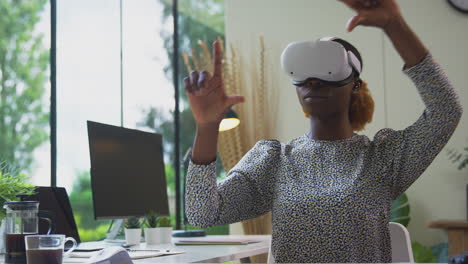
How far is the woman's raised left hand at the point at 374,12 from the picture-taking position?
150cm

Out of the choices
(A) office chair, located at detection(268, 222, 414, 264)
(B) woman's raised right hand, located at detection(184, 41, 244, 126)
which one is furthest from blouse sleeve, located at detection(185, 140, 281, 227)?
(A) office chair, located at detection(268, 222, 414, 264)

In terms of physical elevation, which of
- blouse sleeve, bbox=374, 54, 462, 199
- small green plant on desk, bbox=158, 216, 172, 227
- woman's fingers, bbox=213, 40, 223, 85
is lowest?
small green plant on desk, bbox=158, 216, 172, 227

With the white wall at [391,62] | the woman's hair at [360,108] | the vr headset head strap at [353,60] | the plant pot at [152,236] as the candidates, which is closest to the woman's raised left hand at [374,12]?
the vr headset head strap at [353,60]

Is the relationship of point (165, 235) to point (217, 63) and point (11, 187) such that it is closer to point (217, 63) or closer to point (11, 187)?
point (11, 187)

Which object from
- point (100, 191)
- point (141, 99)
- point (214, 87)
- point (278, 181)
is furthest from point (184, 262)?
point (141, 99)

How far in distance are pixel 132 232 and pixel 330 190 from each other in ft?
3.89

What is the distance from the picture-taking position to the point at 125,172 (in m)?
2.94

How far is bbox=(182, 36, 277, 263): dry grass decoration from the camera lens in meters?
4.70

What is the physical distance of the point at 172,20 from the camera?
5.04m

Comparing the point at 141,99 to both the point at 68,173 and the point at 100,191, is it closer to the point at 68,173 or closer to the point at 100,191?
the point at 68,173

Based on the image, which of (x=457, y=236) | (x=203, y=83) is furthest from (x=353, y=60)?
(x=457, y=236)

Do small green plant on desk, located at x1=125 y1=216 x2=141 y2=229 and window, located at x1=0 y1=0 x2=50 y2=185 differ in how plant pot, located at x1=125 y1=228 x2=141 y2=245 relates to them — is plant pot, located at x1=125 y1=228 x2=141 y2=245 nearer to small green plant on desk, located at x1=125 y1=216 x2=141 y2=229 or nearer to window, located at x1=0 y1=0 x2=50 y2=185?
small green plant on desk, located at x1=125 y1=216 x2=141 y2=229

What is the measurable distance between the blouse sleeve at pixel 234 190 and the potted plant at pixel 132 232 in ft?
3.16

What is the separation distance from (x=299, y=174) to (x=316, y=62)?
0.29m
